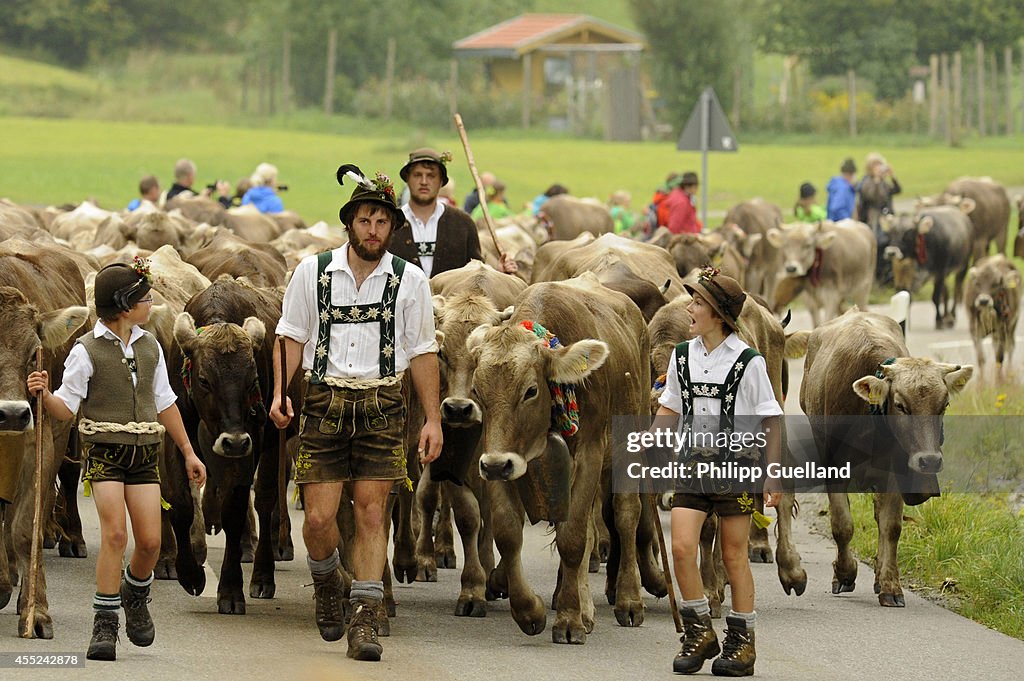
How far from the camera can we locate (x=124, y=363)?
878 centimetres

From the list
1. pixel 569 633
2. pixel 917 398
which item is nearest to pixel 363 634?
pixel 569 633

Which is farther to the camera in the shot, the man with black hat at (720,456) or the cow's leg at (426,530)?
the cow's leg at (426,530)

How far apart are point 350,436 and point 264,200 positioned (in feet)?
58.6

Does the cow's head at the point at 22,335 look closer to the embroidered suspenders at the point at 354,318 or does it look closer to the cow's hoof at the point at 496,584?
the embroidered suspenders at the point at 354,318

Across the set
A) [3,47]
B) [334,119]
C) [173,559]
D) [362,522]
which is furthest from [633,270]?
[3,47]

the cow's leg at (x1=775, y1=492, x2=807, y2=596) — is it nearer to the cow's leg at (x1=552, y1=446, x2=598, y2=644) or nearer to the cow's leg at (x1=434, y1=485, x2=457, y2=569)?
the cow's leg at (x1=552, y1=446, x2=598, y2=644)

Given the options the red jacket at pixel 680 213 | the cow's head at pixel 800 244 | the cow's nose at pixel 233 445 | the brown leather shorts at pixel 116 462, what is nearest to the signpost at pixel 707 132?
the cow's head at pixel 800 244

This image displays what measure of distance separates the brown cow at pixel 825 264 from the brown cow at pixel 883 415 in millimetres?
13399

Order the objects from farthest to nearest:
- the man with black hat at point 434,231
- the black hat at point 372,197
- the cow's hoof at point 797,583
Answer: the man with black hat at point 434,231 → the cow's hoof at point 797,583 → the black hat at point 372,197

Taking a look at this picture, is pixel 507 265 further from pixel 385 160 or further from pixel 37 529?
pixel 385 160

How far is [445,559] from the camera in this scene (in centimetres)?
1210

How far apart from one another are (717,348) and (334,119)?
5834 cm

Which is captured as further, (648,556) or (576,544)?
(648,556)

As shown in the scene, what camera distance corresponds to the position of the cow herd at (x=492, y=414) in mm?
9516
